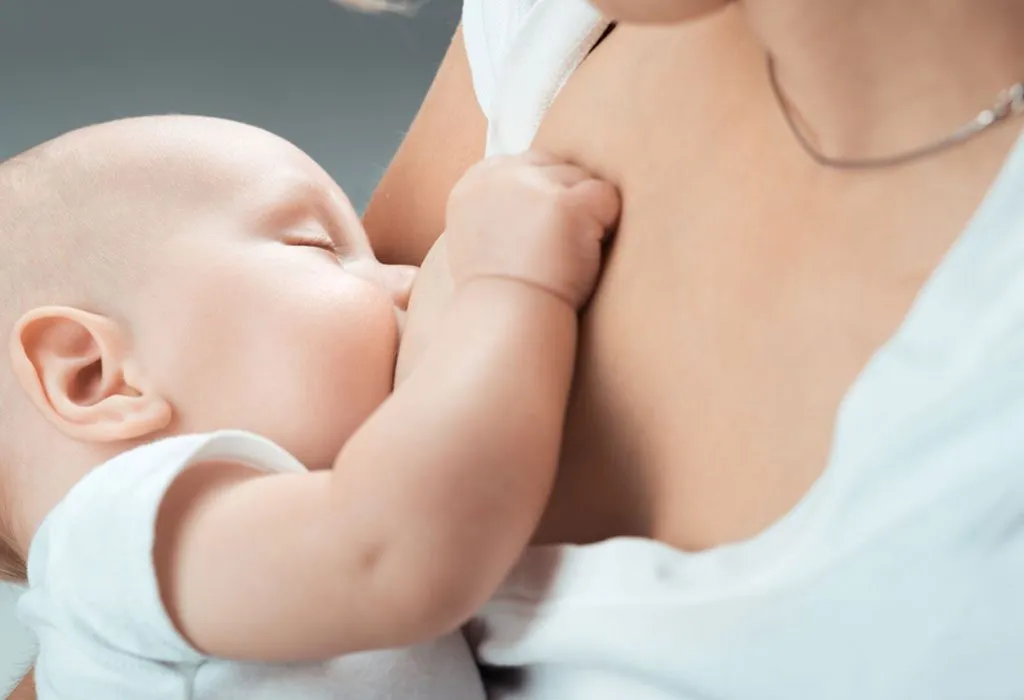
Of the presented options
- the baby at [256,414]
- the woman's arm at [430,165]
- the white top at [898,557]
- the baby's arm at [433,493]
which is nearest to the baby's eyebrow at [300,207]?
the baby at [256,414]

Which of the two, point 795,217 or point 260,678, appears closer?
point 795,217

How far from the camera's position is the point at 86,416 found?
0.58m

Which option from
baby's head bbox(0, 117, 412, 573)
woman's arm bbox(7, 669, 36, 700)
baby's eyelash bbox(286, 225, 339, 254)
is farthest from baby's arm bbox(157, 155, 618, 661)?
woman's arm bbox(7, 669, 36, 700)

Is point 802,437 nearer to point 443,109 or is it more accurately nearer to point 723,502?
point 723,502

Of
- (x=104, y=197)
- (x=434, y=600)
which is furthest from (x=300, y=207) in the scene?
(x=434, y=600)

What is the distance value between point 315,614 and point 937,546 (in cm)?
28

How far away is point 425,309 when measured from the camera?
60 centimetres

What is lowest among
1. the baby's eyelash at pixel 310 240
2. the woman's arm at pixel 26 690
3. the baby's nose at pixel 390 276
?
the woman's arm at pixel 26 690

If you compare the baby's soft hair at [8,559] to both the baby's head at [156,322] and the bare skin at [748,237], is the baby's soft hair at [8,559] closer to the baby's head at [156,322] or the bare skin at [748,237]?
the baby's head at [156,322]

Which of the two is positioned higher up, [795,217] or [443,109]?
[795,217]

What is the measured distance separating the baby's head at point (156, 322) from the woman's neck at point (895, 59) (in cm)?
34

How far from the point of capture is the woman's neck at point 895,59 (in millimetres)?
339

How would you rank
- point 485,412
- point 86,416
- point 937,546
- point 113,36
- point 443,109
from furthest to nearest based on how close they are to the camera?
point 113,36, point 443,109, point 86,416, point 485,412, point 937,546

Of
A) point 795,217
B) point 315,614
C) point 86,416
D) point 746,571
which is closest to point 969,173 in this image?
point 795,217
